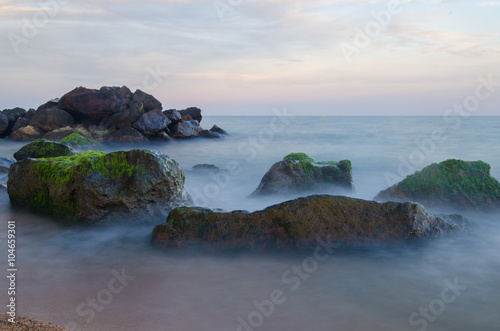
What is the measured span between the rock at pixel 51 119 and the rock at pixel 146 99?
14.1 ft

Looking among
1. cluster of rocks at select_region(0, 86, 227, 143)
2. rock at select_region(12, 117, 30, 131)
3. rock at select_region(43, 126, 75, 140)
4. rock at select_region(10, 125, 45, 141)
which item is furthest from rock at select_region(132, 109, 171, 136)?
rock at select_region(12, 117, 30, 131)

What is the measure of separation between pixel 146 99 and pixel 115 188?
2100 cm

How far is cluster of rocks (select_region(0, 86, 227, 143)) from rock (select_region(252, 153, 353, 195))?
16.1 metres

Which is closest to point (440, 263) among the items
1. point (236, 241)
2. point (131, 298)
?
point (236, 241)

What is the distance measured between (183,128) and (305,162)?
18293mm

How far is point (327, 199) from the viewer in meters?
5.15

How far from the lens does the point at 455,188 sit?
7.13 meters

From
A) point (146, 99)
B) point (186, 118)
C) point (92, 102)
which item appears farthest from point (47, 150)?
point (186, 118)

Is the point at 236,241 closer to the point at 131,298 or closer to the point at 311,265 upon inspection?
the point at 311,265

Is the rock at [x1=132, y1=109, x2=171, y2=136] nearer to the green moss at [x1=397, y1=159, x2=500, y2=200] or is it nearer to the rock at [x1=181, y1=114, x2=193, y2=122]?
the rock at [x1=181, y1=114, x2=193, y2=122]

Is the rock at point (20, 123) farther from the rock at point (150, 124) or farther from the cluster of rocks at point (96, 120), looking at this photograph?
the rock at point (150, 124)

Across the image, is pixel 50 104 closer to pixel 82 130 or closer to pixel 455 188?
pixel 82 130

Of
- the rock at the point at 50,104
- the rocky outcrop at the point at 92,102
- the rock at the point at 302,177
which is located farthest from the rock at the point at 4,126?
the rock at the point at 302,177

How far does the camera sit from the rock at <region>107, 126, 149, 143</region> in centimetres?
2227
